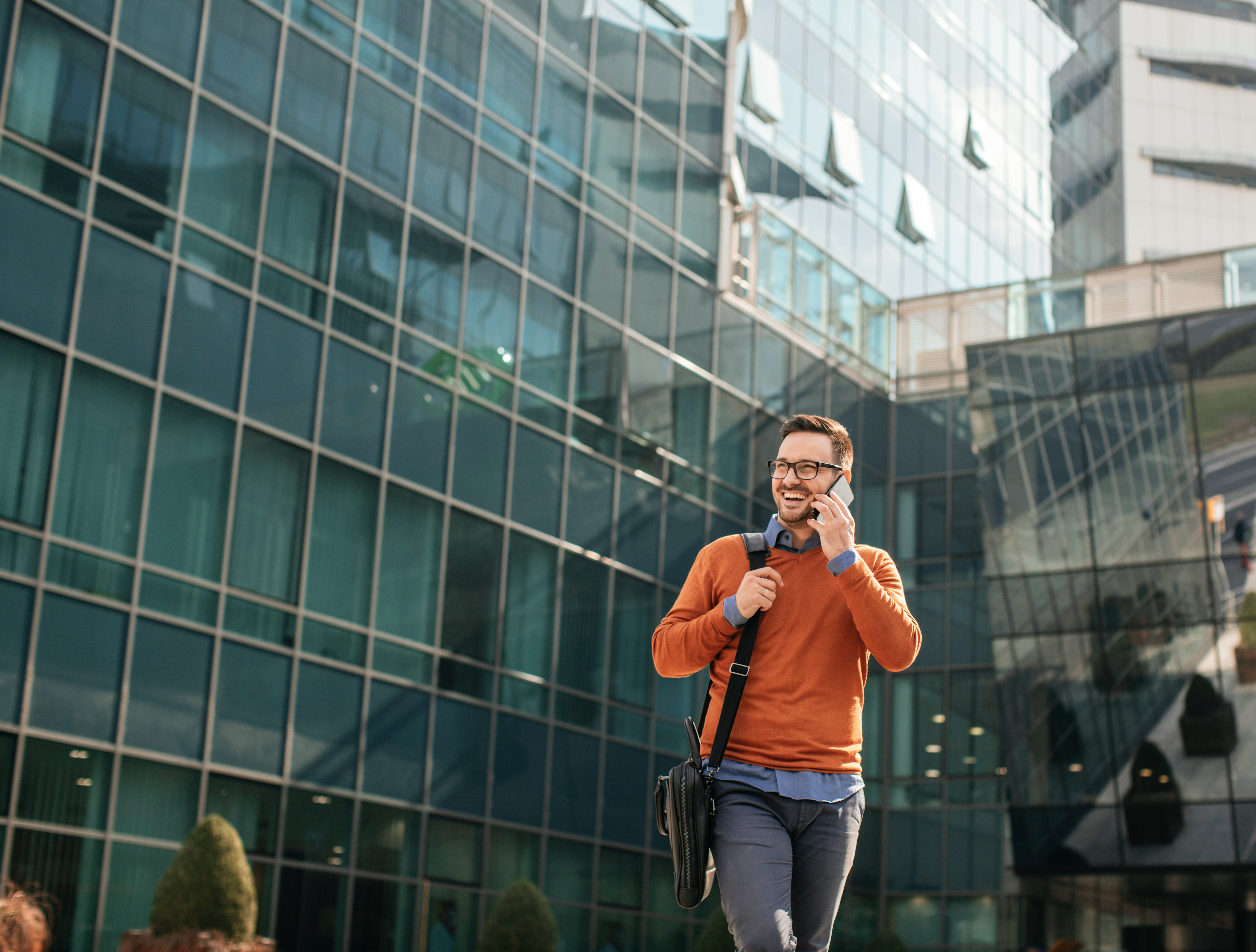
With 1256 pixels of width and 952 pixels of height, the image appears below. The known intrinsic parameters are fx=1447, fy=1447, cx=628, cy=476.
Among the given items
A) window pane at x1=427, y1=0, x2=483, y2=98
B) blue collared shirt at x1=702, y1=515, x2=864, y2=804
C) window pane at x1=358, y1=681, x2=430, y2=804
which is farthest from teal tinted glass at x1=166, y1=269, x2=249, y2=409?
blue collared shirt at x1=702, y1=515, x2=864, y2=804

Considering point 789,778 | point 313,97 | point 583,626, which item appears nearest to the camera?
point 789,778

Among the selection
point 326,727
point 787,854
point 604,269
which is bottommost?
point 787,854

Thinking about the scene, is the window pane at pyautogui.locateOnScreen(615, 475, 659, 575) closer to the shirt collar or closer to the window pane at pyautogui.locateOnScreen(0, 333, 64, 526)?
the window pane at pyautogui.locateOnScreen(0, 333, 64, 526)

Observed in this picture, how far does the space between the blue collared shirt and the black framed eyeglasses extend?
22 centimetres

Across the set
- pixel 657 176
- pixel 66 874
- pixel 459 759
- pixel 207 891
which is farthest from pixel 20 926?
pixel 657 176

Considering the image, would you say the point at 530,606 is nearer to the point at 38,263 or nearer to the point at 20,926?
the point at 38,263

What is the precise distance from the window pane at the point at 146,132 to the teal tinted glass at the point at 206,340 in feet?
2.22

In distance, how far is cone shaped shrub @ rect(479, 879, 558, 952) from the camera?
17.3 m

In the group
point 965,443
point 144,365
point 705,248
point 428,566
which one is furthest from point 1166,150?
point 144,365

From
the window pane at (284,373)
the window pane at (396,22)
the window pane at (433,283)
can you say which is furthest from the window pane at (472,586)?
the window pane at (396,22)

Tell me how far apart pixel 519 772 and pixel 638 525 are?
4.75 meters

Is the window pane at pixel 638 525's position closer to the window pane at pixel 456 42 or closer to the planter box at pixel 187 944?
the window pane at pixel 456 42

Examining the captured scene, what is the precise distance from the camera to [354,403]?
18.0m

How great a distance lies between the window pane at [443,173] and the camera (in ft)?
64.4
